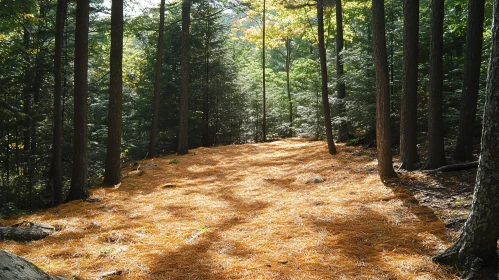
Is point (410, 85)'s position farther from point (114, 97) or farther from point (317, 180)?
point (114, 97)

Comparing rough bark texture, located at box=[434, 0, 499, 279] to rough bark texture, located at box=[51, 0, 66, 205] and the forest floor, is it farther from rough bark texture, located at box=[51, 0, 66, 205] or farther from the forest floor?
rough bark texture, located at box=[51, 0, 66, 205]

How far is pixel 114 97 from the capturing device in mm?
8320

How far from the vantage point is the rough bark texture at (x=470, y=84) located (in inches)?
284

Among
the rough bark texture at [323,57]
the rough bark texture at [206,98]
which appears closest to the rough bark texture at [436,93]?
the rough bark texture at [323,57]

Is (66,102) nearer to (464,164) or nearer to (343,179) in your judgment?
(343,179)

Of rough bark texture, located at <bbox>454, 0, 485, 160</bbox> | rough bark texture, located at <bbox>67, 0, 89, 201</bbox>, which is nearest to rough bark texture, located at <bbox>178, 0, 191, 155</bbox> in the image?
rough bark texture, located at <bbox>67, 0, 89, 201</bbox>

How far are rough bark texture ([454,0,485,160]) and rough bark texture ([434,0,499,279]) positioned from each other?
507cm

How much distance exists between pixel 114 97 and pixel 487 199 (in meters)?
8.02

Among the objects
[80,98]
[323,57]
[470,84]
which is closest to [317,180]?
[470,84]

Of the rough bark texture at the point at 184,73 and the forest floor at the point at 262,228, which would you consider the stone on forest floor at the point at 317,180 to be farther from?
the rough bark texture at the point at 184,73

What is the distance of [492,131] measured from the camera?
302 centimetres

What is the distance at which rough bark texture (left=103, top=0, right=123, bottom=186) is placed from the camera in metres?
8.28

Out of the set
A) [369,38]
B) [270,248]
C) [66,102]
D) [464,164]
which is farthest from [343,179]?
[66,102]

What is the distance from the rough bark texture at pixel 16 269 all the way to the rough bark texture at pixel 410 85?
24.9 feet
